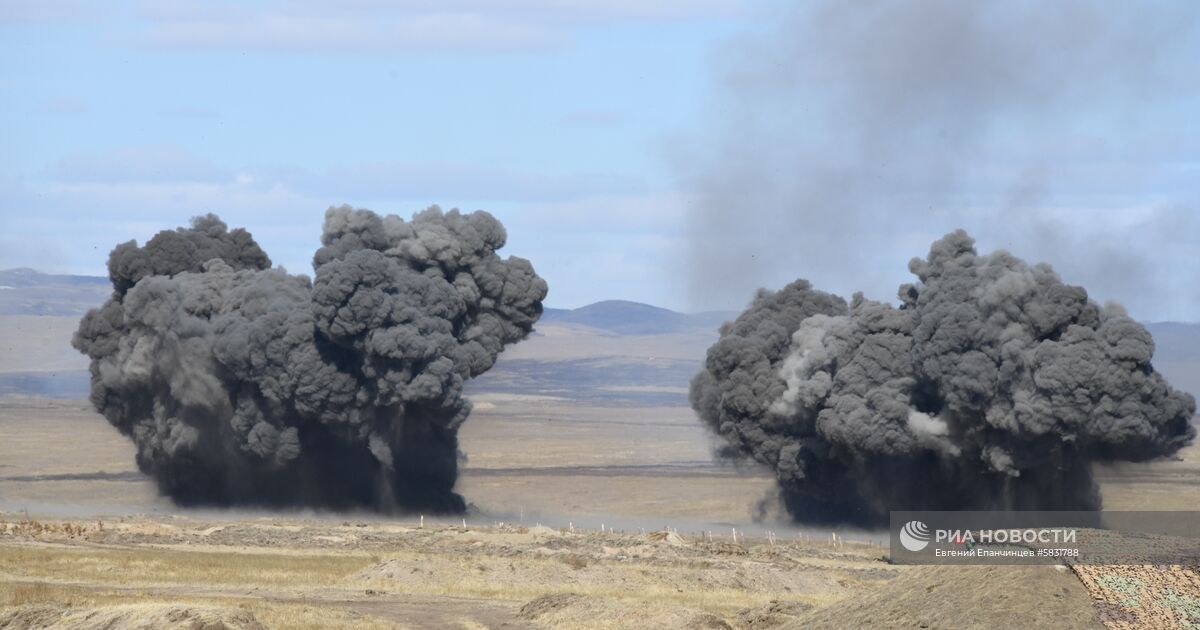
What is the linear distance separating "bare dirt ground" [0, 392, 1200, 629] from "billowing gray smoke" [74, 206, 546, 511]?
3.41 metres

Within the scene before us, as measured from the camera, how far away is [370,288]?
91875mm

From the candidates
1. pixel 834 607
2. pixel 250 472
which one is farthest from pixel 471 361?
pixel 834 607

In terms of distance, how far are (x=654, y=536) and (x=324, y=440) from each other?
28168 mm

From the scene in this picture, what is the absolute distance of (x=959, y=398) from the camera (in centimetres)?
8312

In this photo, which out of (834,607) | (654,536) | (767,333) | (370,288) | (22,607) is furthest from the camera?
(767,333)

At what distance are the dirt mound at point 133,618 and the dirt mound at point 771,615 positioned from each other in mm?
11695

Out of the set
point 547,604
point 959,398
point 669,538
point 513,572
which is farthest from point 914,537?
point 959,398

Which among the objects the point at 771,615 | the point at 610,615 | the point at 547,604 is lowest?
the point at 547,604

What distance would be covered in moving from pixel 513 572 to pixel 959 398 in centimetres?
3180

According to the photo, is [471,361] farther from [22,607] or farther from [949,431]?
[22,607]

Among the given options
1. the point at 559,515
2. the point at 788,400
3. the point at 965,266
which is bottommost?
the point at 559,515

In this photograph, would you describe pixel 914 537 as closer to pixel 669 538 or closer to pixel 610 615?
pixel 610 615

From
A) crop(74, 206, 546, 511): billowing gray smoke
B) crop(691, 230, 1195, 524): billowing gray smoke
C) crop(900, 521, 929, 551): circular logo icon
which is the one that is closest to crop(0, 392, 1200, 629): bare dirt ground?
crop(900, 521, 929, 551): circular logo icon

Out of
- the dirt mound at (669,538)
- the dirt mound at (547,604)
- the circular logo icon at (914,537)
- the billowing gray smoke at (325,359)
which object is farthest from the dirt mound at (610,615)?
the billowing gray smoke at (325,359)
